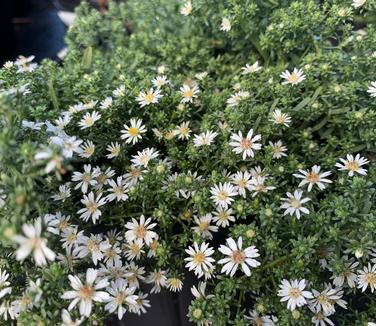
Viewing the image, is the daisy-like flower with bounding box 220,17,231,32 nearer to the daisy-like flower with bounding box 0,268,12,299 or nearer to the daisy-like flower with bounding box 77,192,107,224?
the daisy-like flower with bounding box 77,192,107,224

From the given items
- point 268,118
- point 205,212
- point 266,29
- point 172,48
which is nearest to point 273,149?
point 268,118

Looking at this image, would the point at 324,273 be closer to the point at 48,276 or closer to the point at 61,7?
the point at 48,276

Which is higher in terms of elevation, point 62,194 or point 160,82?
point 160,82

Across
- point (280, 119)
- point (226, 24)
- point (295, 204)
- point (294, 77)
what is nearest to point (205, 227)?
point (295, 204)

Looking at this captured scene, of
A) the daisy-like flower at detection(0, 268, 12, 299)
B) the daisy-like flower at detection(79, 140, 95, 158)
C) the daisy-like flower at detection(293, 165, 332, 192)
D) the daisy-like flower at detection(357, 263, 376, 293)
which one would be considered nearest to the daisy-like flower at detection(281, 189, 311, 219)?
the daisy-like flower at detection(293, 165, 332, 192)

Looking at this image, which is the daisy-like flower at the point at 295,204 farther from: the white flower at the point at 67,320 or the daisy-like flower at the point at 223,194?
the white flower at the point at 67,320

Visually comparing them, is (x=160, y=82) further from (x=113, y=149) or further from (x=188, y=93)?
(x=113, y=149)
